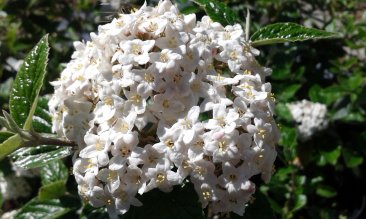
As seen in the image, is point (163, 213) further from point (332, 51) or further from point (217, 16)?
point (332, 51)

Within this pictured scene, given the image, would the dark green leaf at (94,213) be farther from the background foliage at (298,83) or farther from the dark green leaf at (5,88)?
the dark green leaf at (5,88)

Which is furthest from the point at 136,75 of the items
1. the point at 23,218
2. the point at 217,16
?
the point at 23,218

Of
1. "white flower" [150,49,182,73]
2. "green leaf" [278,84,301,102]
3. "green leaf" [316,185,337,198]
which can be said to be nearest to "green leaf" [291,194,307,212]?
"green leaf" [316,185,337,198]

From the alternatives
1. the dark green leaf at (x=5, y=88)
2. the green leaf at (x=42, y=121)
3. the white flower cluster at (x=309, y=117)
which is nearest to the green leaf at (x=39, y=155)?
the green leaf at (x=42, y=121)

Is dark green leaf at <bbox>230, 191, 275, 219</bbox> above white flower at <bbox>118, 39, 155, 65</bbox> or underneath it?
underneath

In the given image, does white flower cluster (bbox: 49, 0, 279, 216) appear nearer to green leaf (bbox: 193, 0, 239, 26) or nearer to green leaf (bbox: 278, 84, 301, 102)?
green leaf (bbox: 193, 0, 239, 26)

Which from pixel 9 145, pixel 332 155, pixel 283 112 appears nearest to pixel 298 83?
pixel 283 112

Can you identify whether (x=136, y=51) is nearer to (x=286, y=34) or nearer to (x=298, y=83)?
(x=286, y=34)
